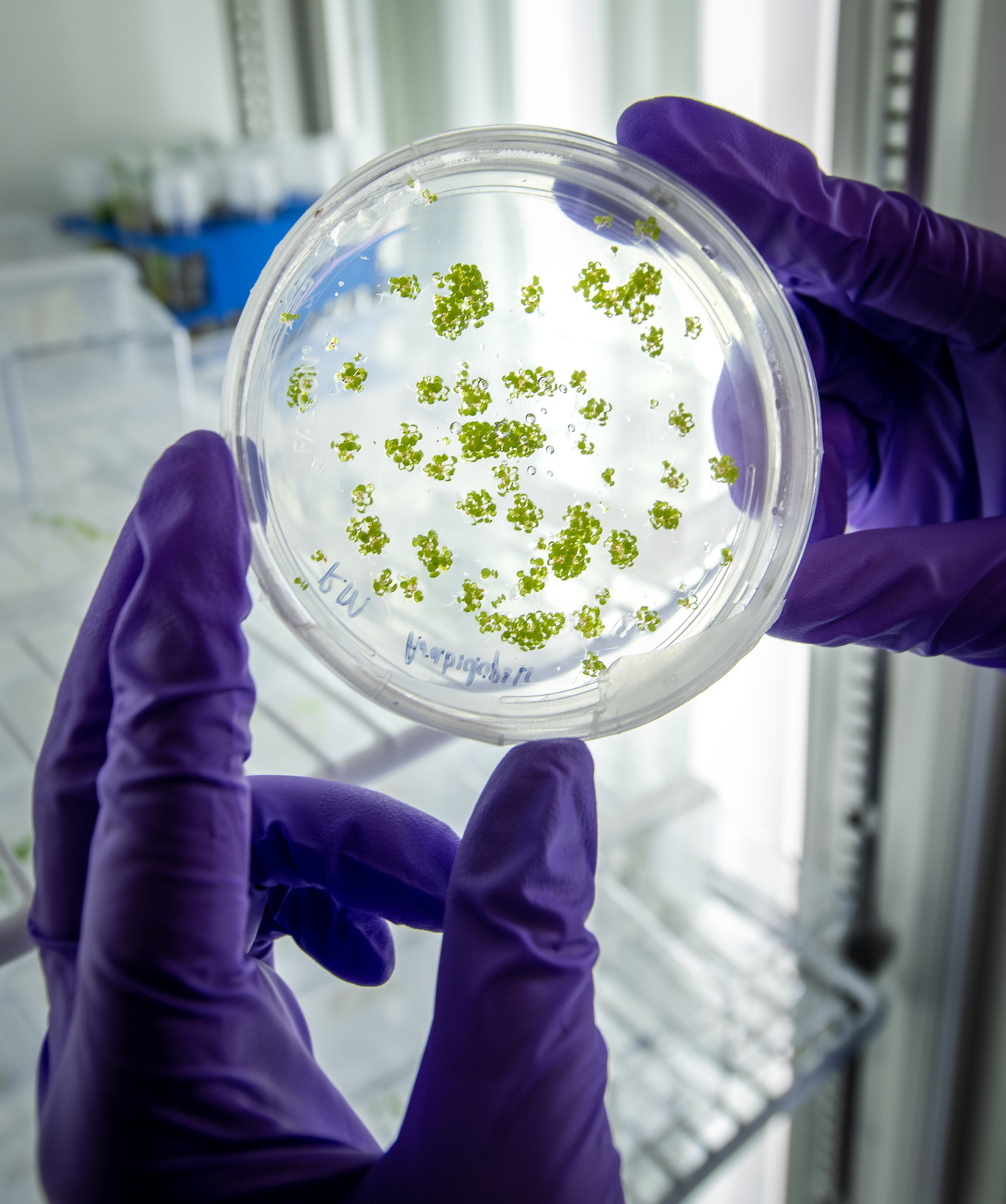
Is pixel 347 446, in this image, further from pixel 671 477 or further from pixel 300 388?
pixel 671 477

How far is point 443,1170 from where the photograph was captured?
0.58 metres

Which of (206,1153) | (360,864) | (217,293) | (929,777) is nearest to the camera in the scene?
(206,1153)

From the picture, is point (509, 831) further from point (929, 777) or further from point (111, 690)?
point (929, 777)

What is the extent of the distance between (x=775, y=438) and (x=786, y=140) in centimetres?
27

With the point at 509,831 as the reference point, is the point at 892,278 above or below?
above

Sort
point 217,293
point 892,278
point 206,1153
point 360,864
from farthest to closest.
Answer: point 217,293, point 892,278, point 360,864, point 206,1153

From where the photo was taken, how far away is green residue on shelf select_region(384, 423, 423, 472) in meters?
0.73

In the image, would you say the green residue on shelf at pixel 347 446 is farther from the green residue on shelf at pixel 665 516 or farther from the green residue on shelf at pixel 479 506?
the green residue on shelf at pixel 665 516

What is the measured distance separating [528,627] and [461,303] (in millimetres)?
257

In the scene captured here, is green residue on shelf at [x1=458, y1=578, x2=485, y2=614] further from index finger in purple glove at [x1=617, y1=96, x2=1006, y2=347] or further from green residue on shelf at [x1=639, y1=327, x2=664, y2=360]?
index finger in purple glove at [x1=617, y1=96, x2=1006, y2=347]

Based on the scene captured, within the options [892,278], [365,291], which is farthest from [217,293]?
[892,278]

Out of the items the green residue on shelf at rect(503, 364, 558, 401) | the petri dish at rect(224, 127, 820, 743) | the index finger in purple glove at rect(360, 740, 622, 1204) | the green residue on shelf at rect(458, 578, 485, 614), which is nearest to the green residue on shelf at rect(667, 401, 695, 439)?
the petri dish at rect(224, 127, 820, 743)

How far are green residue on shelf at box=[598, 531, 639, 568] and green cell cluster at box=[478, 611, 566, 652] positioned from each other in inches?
1.7

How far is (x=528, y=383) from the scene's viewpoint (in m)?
0.71
